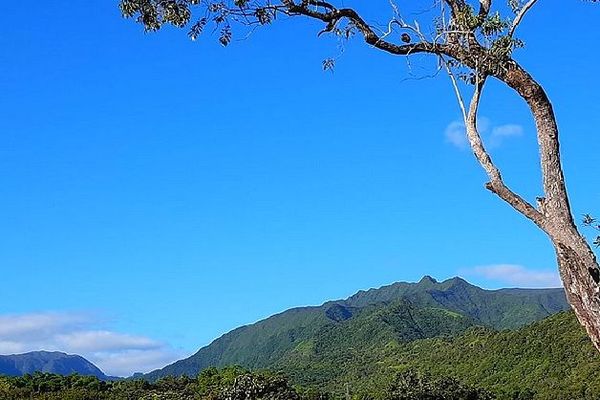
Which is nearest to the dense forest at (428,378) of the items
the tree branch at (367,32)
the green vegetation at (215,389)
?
the green vegetation at (215,389)

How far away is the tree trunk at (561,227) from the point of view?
7715 mm

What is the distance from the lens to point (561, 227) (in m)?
7.94

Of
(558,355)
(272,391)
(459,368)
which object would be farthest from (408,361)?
(272,391)

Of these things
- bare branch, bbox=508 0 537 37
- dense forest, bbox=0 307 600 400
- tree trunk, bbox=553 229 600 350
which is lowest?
tree trunk, bbox=553 229 600 350

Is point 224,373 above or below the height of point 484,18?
above

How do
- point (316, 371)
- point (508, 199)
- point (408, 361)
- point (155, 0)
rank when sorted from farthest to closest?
point (316, 371) → point (408, 361) → point (155, 0) → point (508, 199)

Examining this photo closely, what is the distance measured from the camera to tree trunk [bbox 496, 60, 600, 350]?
7715 millimetres

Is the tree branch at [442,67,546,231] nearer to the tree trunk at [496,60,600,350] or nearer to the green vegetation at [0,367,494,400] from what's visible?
the tree trunk at [496,60,600,350]

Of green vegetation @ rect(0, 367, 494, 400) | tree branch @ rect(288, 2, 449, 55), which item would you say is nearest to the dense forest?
green vegetation @ rect(0, 367, 494, 400)

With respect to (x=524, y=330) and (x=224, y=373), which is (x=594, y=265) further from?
(x=524, y=330)

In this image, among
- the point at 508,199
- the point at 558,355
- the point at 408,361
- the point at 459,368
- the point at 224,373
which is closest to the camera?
the point at 508,199

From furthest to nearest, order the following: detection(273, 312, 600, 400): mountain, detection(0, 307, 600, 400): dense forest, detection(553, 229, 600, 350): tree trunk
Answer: detection(273, 312, 600, 400): mountain, detection(0, 307, 600, 400): dense forest, detection(553, 229, 600, 350): tree trunk

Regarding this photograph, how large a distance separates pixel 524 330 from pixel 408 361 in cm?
2748

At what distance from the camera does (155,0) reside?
10719mm
